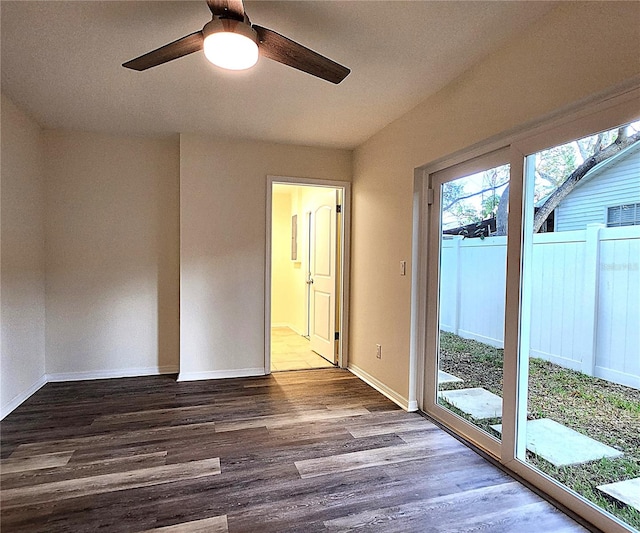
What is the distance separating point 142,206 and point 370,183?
235 cm

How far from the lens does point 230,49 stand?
1727 millimetres

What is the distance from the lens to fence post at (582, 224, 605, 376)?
6.04ft

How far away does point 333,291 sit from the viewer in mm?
4445

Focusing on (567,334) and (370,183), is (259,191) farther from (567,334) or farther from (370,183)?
(567,334)

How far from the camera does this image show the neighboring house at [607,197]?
5.51 ft

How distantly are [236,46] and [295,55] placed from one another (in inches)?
11.4

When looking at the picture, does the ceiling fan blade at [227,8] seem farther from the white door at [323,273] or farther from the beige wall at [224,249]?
the white door at [323,273]

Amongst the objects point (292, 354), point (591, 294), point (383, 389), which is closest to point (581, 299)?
point (591, 294)

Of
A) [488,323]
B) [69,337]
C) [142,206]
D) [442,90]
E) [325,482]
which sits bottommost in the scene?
[325,482]

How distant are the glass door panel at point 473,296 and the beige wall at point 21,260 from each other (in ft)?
10.9

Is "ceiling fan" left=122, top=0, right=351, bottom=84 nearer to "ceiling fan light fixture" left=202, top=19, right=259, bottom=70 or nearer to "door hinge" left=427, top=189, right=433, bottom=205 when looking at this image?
"ceiling fan light fixture" left=202, top=19, right=259, bottom=70

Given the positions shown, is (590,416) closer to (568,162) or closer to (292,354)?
(568,162)

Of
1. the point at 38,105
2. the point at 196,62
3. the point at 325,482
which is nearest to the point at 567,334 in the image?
the point at 325,482

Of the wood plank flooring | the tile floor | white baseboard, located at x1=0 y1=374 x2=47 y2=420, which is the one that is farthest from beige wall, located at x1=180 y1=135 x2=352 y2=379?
white baseboard, located at x1=0 y1=374 x2=47 y2=420
